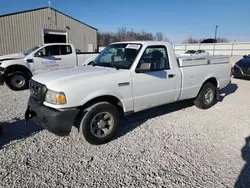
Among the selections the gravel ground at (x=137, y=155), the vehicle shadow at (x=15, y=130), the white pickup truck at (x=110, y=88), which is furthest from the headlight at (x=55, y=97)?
the vehicle shadow at (x=15, y=130)

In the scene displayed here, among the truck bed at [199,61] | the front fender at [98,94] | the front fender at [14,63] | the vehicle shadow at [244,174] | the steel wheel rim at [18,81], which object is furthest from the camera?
the steel wheel rim at [18,81]

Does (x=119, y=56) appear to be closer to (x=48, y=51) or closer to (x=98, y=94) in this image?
(x=98, y=94)

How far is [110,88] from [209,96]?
359 centimetres

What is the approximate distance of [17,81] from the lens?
774cm

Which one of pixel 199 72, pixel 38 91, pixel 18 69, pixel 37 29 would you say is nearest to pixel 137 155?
pixel 38 91

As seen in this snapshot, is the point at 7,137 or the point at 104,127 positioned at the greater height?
the point at 104,127

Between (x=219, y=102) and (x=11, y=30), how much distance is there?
1791 cm

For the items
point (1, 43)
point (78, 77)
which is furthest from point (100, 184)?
point (1, 43)

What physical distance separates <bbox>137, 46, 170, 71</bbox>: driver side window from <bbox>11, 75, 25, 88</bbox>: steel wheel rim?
6.00 m

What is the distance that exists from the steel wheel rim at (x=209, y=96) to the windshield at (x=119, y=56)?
2.76m

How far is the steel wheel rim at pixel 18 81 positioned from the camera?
764 cm

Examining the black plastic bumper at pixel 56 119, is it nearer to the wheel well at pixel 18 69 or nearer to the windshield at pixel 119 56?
the windshield at pixel 119 56

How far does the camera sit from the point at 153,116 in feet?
16.5

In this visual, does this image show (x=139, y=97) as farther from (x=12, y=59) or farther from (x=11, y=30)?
(x=11, y=30)
